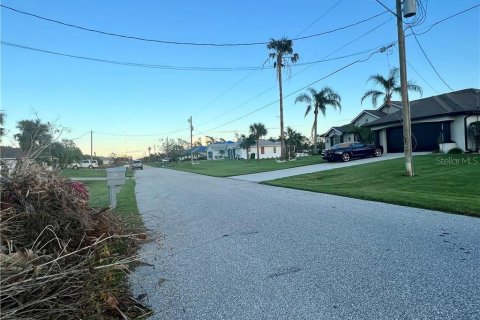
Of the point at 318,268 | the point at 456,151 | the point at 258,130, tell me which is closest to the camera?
the point at 318,268

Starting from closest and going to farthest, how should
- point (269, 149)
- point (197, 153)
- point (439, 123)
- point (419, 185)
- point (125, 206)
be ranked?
point (125, 206), point (419, 185), point (439, 123), point (269, 149), point (197, 153)

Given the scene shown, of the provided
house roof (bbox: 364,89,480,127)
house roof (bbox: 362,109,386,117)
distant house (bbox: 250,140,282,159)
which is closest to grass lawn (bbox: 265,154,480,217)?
house roof (bbox: 364,89,480,127)

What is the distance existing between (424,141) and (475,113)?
4.10m

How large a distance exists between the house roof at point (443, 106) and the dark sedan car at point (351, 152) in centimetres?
348

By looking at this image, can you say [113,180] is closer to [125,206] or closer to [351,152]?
[125,206]

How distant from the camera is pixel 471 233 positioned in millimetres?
6309

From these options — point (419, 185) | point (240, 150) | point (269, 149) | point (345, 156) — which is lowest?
point (419, 185)

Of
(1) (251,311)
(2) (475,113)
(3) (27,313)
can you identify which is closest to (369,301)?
(1) (251,311)

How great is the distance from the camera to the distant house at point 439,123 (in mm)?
26047

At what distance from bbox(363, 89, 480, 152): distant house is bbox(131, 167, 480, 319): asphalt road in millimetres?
21254

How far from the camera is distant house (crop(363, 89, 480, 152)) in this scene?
26047 millimetres

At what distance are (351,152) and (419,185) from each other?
15.2 metres

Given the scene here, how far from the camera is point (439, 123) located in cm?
2733

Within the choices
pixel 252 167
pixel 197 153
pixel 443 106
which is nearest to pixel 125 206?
pixel 252 167
